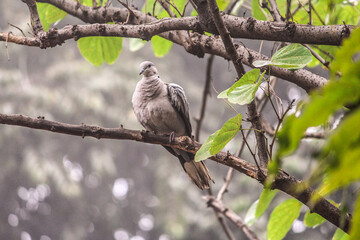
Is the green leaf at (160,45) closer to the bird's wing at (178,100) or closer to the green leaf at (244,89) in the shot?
the bird's wing at (178,100)

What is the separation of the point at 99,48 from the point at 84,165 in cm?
793

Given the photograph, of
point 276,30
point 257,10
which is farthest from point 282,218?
point 257,10

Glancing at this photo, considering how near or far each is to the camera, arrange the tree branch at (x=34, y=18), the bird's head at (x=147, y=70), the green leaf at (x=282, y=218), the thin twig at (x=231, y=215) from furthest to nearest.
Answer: the bird's head at (x=147, y=70), the thin twig at (x=231, y=215), the tree branch at (x=34, y=18), the green leaf at (x=282, y=218)

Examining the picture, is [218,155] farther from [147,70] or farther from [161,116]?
[147,70]

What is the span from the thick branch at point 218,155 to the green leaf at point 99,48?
2.05 feet

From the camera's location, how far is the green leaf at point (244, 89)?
979mm

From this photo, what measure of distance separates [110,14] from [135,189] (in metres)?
8.81

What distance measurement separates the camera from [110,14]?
176 centimetres

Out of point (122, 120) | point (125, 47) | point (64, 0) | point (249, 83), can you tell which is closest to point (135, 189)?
point (122, 120)

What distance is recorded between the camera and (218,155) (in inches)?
53.4

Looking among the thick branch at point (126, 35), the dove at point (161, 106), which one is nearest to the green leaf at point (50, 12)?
the thick branch at point (126, 35)

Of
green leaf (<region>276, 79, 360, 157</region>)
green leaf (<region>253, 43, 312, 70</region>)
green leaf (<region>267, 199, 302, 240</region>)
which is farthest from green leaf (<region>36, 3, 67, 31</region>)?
green leaf (<region>276, 79, 360, 157</region>)

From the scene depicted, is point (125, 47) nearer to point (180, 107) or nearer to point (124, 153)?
point (124, 153)

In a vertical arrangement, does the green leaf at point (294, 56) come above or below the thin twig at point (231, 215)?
above
